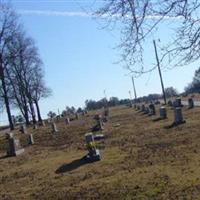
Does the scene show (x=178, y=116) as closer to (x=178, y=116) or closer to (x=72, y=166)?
(x=178, y=116)

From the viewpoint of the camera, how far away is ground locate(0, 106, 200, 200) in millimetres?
14125

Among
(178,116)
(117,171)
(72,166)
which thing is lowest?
(117,171)

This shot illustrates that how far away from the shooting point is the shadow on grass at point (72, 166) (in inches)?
754

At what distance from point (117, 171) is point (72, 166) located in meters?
2.72

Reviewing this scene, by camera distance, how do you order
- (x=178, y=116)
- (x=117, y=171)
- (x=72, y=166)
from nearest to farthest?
(x=117, y=171), (x=72, y=166), (x=178, y=116)

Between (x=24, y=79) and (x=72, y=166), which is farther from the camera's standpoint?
(x=24, y=79)

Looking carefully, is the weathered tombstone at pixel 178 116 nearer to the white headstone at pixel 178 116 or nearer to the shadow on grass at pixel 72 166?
the white headstone at pixel 178 116

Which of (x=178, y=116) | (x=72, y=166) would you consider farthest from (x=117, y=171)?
(x=178, y=116)

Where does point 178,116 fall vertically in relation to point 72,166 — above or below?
above

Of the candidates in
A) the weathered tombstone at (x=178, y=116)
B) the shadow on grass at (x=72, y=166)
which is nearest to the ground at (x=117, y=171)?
the shadow on grass at (x=72, y=166)

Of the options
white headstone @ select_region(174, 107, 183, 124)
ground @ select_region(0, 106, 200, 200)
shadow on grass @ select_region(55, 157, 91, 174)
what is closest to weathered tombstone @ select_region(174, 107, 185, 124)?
white headstone @ select_region(174, 107, 183, 124)

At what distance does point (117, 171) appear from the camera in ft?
56.7

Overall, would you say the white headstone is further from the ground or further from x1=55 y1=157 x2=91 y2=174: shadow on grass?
x1=55 y1=157 x2=91 y2=174: shadow on grass

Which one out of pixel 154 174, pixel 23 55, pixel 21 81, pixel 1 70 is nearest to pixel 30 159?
pixel 154 174
